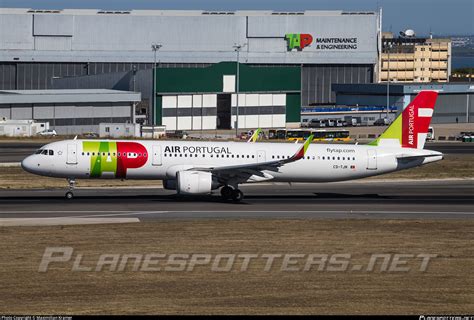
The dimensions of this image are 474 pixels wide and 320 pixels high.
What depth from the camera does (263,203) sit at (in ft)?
189

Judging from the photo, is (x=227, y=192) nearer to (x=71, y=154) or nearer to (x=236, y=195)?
(x=236, y=195)

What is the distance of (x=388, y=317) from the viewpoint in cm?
2919

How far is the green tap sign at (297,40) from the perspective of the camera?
598 feet

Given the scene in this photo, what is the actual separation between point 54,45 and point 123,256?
141905 millimetres

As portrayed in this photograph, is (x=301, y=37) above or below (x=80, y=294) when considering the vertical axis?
above

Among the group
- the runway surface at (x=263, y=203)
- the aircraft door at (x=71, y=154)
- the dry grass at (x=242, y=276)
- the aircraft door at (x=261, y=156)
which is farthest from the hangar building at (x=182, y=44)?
the dry grass at (x=242, y=276)

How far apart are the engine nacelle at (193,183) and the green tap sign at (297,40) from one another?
129m

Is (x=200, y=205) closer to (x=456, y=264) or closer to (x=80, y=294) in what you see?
(x=456, y=264)

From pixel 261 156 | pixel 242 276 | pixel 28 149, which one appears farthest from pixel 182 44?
pixel 242 276

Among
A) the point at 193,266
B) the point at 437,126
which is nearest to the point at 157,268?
the point at 193,266

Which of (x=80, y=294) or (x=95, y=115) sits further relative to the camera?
(x=95, y=115)

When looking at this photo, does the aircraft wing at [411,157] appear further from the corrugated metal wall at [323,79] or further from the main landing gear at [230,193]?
the corrugated metal wall at [323,79]
